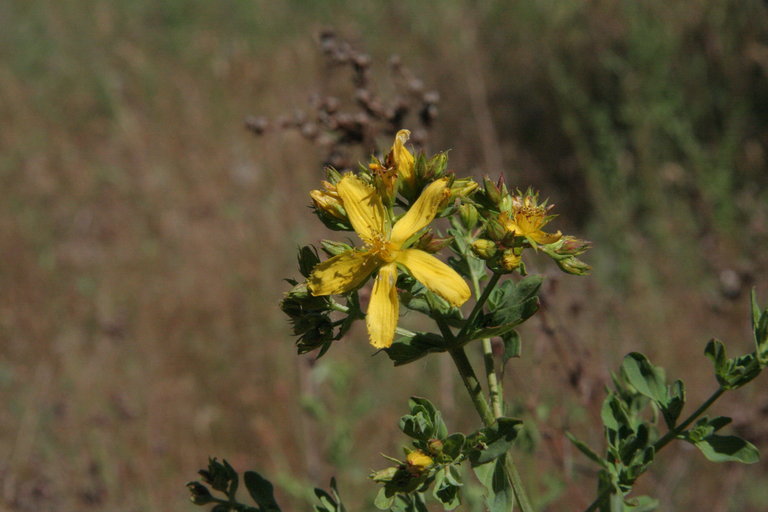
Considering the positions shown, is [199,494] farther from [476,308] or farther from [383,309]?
[476,308]

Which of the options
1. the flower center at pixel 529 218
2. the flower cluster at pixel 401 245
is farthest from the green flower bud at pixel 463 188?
the flower center at pixel 529 218

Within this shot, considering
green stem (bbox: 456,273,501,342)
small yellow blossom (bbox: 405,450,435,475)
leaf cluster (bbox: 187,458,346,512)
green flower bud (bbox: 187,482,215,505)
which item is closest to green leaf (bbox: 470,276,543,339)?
green stem (bbox: 456,273,501,342)

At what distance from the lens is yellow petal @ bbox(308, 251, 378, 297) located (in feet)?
4.24

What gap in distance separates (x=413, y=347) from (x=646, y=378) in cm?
53

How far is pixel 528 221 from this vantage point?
53.1 inches

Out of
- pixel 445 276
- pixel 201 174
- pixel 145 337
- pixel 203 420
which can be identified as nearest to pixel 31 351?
pixel 145 337

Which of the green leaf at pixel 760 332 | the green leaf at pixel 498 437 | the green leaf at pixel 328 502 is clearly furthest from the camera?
the green leaf at pixel 328 502

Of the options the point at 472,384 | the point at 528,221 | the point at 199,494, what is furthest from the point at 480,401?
the point at 199,494

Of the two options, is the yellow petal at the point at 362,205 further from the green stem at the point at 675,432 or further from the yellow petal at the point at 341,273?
the green stem at the point at 675,432

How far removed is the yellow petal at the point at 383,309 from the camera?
1.23m

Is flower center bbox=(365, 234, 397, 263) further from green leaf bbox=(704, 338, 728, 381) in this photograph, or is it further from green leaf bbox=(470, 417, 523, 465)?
green leaf bbox=(704, 338, 728, 381)

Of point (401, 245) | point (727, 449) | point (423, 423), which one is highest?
point (401, 245)

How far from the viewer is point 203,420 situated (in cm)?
435

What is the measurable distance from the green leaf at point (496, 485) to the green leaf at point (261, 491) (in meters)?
0.51
